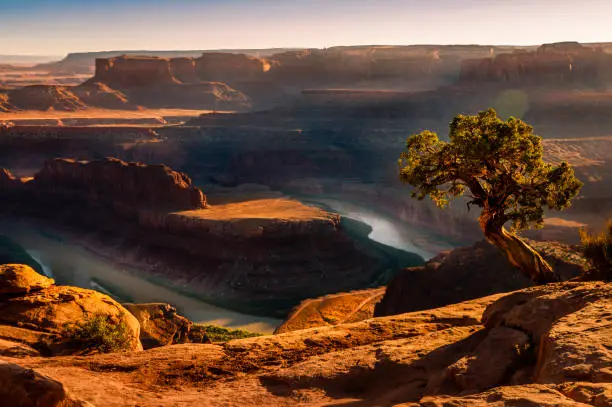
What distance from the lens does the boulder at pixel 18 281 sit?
19.0 m

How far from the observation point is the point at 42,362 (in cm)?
1304

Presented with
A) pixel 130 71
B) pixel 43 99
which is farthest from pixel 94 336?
pixel 130 71

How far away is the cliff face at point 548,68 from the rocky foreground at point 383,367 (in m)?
129

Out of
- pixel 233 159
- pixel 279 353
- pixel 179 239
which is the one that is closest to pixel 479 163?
pixel 279 353

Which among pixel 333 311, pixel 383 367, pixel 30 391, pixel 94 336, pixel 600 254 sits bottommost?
pixel 333 311

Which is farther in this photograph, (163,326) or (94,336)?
(163,326)

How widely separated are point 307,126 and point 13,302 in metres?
121

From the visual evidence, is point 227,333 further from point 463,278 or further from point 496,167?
point 496,167

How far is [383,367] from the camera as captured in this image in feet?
38.1

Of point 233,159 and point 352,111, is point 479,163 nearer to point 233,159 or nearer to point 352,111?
point 233,159

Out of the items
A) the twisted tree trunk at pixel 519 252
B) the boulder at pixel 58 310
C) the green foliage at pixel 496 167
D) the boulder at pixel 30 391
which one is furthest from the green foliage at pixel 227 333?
the boulder at pixel 30 391

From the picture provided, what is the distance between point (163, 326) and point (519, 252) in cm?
1996

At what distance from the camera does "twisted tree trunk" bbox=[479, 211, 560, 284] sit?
16.6 m

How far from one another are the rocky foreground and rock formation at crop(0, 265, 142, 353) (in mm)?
2311
